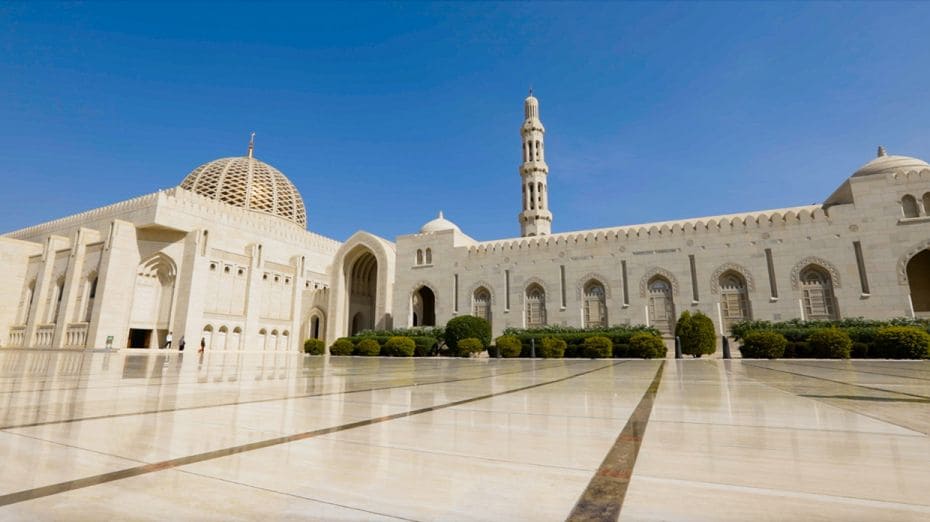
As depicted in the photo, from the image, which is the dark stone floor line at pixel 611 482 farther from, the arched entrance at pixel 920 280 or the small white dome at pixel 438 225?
the small white dome at pixel 438 225

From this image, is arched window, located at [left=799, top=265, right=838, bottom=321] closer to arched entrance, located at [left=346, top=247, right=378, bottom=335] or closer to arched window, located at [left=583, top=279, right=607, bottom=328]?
arched window, located at [left=583, top=279, right=607, bottom=328]

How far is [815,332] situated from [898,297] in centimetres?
593

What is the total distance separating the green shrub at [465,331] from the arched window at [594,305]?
523 centimetres

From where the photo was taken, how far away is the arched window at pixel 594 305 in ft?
73.3

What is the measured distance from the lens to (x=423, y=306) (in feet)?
102

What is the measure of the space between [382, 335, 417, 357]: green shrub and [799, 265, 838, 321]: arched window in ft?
55.9

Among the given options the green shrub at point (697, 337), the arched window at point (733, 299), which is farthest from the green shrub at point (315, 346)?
the arched window at point (733, 299)

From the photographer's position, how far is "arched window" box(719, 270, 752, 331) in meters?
19.7

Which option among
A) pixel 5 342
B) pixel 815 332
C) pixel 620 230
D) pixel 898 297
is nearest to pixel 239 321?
pixel 5 342

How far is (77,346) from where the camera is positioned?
24312 millimetres

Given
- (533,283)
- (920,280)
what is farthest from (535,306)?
(920,280)

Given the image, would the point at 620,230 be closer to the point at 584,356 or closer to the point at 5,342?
the point at 584,356

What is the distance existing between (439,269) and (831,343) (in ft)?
60.7

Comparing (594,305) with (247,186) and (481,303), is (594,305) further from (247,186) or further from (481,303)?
(247,186)
